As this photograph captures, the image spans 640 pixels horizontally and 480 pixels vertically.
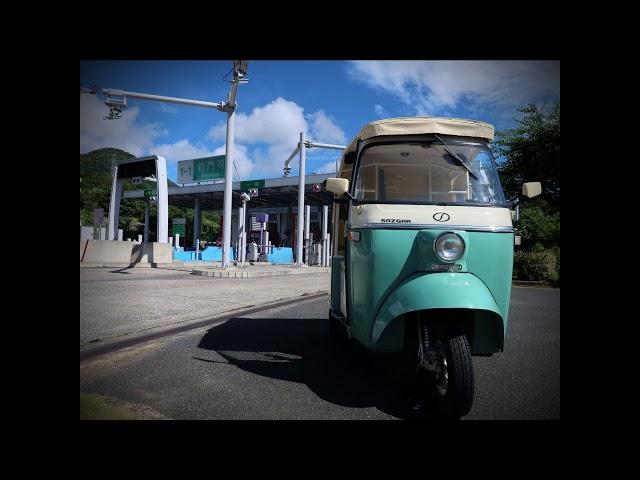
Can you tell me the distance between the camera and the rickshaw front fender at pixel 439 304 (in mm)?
2701

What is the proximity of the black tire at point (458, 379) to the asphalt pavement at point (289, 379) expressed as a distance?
0.27 meters

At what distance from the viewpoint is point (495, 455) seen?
2160 mm

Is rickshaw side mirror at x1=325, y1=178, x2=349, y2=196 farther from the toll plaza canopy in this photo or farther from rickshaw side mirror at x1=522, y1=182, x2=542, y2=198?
the toll plaza canopy

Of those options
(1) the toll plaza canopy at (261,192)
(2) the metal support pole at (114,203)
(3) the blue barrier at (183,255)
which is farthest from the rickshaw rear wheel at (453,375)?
(3) the blue barrier at (183,255)

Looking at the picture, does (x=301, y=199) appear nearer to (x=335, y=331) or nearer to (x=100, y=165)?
(x=100, y=165)

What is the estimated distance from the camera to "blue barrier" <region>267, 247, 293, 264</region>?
32.4 metres

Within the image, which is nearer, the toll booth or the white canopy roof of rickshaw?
the white canopy roof of rickshaw

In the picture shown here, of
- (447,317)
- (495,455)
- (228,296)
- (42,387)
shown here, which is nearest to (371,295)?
(447,317)

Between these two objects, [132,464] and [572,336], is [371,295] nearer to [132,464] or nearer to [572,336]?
[572,336]

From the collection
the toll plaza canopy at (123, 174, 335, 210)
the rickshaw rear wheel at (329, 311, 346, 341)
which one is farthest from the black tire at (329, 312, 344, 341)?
the toll plaza canopy at (123, 174, 335, 210)

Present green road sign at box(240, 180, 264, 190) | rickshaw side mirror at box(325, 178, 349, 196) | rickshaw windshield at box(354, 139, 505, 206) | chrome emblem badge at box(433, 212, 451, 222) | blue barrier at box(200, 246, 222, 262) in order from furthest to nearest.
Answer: green road sign at box(240, 180, 264, 190)
blue barrier at box(200, 246, 222, 262)
rickshaw side mirror at box(325, 178, 349, 196)
rickshaw windshield at box(354, 139, 505, 206)
chrome emblem badge at box(433, 212, 451, 222)

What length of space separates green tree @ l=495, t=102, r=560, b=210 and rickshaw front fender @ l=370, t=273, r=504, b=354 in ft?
38.5

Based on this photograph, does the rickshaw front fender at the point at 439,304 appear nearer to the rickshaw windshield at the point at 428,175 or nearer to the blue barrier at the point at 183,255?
the rickshaw windshield at the point at 428,175

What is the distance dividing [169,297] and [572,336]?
7.94m
